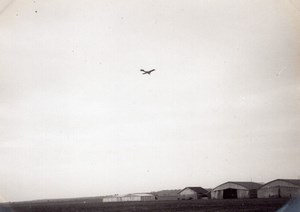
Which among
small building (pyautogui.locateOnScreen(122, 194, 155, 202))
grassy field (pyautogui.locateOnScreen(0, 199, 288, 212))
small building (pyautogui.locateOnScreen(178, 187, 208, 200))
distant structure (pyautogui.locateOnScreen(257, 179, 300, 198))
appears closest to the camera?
grassy field (pyautogui.locateOnScreen(0, 199, 288, 212))

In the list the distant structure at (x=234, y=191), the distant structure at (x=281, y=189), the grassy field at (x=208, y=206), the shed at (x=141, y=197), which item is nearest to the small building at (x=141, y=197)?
the shed at (x=141, y=197)

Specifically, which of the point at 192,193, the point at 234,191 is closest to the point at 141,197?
the point at 192,193

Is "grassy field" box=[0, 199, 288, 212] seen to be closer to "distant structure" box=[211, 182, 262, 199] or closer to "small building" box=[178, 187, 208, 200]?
"distant structure" box=[211, 182, 262, 199]

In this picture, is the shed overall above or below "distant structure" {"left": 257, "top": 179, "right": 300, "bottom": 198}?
below

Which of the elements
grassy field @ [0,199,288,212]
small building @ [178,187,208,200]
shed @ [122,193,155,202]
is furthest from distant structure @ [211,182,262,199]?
shed @ [122,193,155,202]

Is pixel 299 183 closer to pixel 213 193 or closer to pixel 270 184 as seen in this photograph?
pixel 270 184
